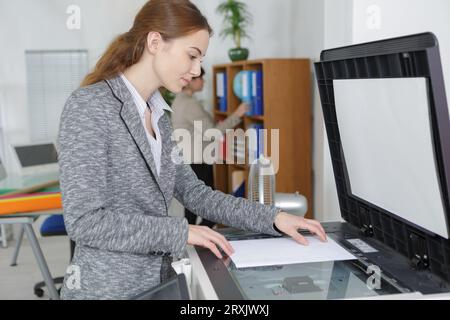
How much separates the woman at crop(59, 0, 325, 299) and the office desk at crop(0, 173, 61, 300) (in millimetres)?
1616

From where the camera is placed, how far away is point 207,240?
1.11m

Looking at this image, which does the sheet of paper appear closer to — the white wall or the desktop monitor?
the desktop monitor

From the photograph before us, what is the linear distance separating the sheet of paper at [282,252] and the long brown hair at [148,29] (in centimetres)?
52

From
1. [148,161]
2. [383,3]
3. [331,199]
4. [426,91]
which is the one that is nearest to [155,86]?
[148,161]

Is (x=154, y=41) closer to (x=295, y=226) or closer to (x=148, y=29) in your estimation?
(x=148, y=29)

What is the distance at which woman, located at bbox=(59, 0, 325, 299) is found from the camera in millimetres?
1049

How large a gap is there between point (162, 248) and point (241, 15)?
379cm

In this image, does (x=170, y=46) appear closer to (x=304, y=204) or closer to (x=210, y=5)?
(x=304, y=204)

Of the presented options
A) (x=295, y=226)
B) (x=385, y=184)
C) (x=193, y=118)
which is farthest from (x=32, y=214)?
(x=385, y=184)

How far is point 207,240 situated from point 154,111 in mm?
414

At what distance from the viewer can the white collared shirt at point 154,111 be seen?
124 cm

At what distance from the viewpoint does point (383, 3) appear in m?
2.19

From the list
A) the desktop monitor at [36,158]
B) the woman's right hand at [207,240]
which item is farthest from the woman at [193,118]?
the woman's right hand at [207,240]

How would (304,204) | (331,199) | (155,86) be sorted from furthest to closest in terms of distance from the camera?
(331,199) → (304,204) → (155,86)
